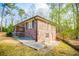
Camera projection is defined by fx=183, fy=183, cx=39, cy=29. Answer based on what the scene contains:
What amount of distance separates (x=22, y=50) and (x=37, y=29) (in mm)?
265

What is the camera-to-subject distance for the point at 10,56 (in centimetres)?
184

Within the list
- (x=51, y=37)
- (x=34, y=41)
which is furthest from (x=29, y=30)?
(x=51, y=37)

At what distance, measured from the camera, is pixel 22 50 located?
1.87m

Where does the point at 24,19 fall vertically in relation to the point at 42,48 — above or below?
above

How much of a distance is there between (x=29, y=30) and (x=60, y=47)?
0.36 metres

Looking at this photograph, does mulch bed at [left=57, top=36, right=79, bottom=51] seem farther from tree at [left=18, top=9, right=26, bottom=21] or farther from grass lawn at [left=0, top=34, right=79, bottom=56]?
tree at [left=18, top=9, right=26, bottom=21]

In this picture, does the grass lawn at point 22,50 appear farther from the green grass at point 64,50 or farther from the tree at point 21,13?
the tree at point 21,13

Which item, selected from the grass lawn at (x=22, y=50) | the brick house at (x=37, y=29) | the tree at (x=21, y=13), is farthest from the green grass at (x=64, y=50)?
the tree at (x=21, y=13)

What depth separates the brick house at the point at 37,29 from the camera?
1885mm

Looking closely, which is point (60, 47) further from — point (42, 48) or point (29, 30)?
point (29, 30)

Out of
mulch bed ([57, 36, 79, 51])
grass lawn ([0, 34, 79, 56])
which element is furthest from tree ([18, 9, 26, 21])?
mulch bed ([57, 36, 79, 51])

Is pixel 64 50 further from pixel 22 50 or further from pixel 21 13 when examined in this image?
pixel 21 13

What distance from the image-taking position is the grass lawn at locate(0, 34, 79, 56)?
185 centimetres

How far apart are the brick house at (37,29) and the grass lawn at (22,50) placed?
107 millimetres
